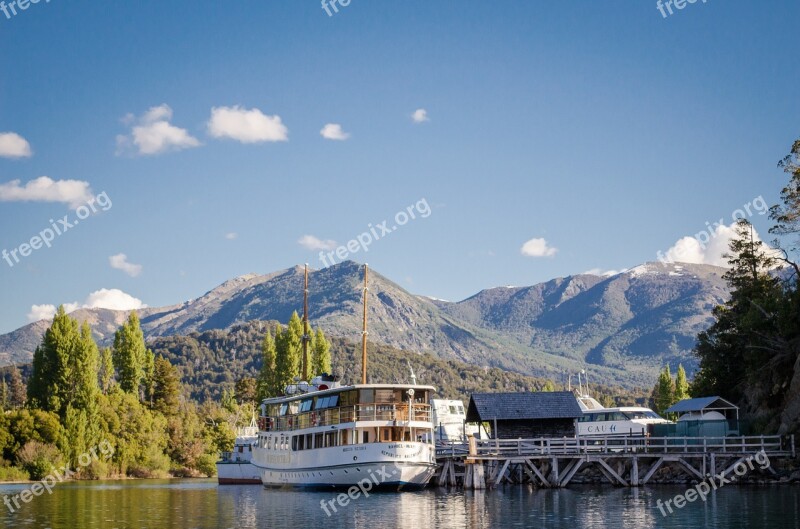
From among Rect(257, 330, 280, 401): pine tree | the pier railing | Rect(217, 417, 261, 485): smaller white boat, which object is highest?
Rect(257, 330, 280, 401): pine tree

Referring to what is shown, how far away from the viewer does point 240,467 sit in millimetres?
77625

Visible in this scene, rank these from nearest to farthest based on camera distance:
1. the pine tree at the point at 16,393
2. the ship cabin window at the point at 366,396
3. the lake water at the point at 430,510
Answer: the lake water at the point at 430,510 → the ship cabin window at the point at 366,396 → the pine tree at the point at 16,393

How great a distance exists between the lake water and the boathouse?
5035mm

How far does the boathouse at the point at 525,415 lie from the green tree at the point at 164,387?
5391cm

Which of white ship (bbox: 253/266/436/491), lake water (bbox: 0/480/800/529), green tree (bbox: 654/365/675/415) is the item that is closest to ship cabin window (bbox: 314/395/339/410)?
white ship (bbox: 253/266/436/491)

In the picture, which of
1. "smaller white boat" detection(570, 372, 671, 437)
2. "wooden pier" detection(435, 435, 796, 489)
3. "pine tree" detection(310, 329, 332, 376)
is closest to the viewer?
"wooden pier" detection(435, 435, 796, 489)

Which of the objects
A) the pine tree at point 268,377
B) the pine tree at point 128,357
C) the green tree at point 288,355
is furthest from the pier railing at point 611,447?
the pine tree at point 128,357

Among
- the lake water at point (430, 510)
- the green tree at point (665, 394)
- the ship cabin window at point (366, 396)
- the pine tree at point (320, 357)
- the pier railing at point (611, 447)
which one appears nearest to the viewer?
the lake water at point (430, 510)

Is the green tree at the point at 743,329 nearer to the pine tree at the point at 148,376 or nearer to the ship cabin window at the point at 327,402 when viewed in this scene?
the ship cabin window at the point at 327,402

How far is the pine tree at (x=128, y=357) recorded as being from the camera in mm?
103000

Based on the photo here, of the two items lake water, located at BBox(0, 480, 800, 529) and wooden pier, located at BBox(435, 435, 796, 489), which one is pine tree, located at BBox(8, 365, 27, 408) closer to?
lake water, located at BBox(0, 480, 800, 529)

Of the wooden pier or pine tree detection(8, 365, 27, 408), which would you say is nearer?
the wooden pier

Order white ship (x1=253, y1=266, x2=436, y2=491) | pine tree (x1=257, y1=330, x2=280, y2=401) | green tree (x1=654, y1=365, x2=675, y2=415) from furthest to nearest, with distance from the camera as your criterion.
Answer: green tree (x1=654, y1=365, x2=675, y2=415) < pine tree (x1=257, y1=330, x2=280, y2=401) < white ship (x1=253, y1=266, x2=436, y2=491)

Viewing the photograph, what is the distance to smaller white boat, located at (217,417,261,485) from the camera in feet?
253
